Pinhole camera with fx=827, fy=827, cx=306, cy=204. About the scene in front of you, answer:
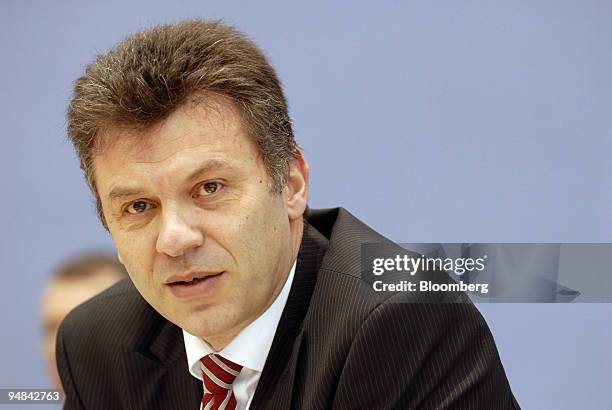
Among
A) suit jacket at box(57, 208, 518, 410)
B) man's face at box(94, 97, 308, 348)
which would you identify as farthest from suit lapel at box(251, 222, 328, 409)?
man's face at box(94, 97, 308, 348)

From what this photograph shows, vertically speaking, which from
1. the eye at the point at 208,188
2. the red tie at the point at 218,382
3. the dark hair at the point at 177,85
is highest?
the dark hair at the point at 177,85

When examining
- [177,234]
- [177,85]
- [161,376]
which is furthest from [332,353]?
[177,85]

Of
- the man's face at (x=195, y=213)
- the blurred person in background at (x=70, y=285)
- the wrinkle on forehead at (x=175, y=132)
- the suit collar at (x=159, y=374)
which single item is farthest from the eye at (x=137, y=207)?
the blurred person in background at (x=70, y=285)

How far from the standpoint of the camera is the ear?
218 centimetres

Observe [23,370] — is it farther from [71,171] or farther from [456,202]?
[456,202]

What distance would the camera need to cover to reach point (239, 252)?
1.97 meters

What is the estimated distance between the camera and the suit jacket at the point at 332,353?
6.31 ft

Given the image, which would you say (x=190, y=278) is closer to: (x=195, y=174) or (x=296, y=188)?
(x=195, y=174)

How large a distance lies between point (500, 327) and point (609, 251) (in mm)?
414

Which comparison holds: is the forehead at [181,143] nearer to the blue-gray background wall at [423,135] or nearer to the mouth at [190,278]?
the mouth at [190,278]

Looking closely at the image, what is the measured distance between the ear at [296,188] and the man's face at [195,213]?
88mm

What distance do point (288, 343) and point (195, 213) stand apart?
445 mm

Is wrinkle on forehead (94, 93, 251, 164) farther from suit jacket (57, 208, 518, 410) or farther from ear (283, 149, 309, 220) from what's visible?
suit jacket (57, 208, 518, 410)

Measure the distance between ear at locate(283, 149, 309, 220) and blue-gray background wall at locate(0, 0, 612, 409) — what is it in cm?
64
